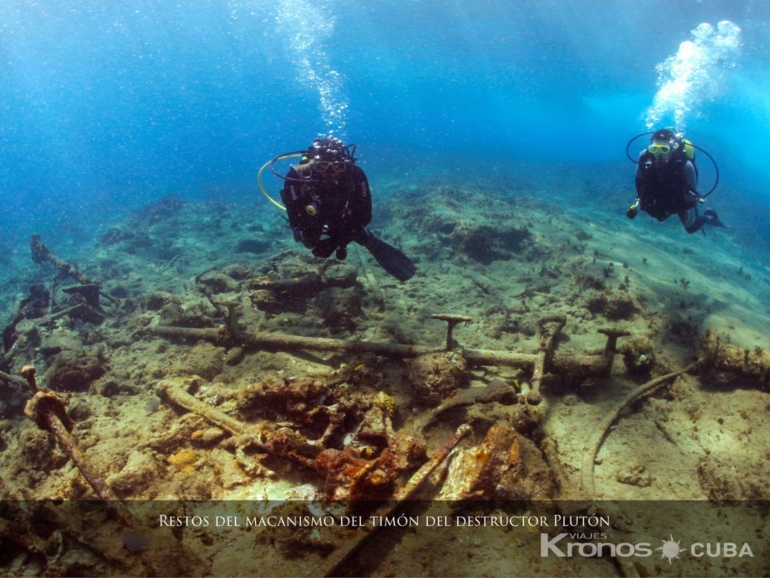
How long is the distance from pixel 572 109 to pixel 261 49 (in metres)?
77.9

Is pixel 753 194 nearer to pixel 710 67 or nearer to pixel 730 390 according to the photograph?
pixel 710 67

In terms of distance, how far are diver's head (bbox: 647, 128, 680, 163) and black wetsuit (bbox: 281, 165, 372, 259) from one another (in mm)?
6037

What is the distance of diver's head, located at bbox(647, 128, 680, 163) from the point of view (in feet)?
24.7

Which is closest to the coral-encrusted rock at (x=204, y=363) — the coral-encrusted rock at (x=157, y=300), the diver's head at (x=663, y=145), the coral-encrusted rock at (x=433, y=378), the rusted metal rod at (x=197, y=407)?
the rusted metal rod at (x=197, y=407)

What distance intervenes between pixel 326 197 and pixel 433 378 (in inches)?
135

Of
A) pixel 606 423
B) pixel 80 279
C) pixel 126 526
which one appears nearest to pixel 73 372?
pixel 126 526

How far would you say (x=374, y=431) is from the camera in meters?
3.56

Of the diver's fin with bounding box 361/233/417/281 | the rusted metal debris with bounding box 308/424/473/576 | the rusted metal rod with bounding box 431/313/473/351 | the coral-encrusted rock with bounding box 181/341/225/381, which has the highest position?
the diver's fin with bounding box 361/233/417/281

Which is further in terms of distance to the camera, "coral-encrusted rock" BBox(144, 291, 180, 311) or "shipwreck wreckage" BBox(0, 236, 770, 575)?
"coral-encrusted rock" BBox(144, 291, 180, 311)

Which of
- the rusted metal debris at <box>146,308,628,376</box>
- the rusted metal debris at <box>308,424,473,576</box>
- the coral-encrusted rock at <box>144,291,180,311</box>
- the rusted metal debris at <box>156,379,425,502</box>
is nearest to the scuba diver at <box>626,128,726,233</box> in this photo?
the rusted metal debris at <box>146,308,628,376</box>

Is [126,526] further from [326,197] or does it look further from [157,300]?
[157,300]

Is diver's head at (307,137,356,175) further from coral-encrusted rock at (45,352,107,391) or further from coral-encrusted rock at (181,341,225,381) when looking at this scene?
coral-encrusted rock at (45,352,107,391)

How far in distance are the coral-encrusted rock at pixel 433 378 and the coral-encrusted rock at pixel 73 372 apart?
502 centimetres

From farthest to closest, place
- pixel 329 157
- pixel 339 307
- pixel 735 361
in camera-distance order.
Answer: pixel 339 307 → pixel 329 157 → pixel 735 361
